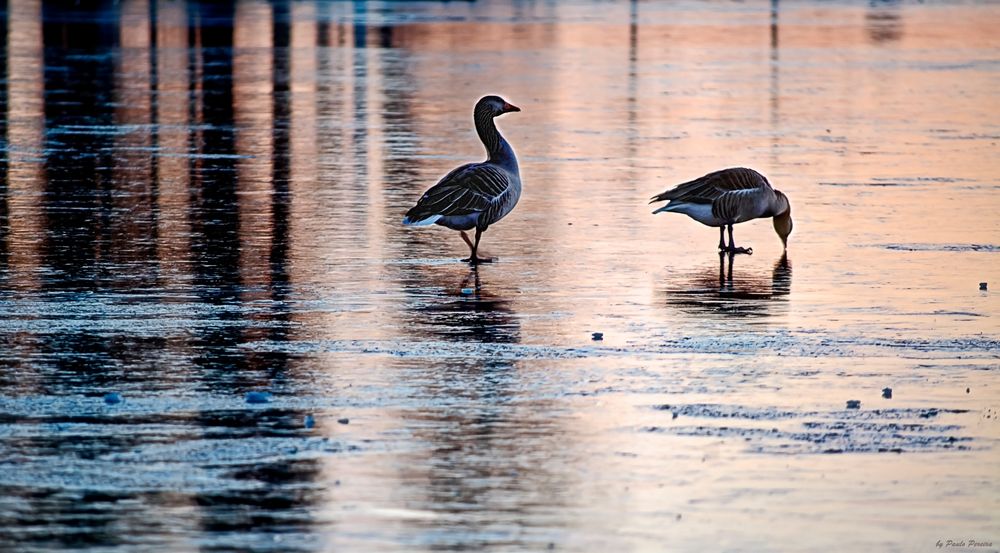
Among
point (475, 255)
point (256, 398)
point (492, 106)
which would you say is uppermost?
point (492, 106)

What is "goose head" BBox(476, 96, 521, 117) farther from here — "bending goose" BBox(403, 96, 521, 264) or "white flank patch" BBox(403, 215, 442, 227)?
"white flank patch" BBox(403, 215, 442, 227)

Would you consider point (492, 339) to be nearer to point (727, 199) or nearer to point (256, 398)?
point (256, 398)

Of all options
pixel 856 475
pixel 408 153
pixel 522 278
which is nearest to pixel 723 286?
A: pixel 522 278

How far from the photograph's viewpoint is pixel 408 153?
21594mm

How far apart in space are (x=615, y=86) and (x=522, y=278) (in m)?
18.6

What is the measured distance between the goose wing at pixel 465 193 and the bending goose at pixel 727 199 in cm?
109

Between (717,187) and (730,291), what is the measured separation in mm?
1578

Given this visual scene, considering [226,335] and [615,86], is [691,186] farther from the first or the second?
[615,86]

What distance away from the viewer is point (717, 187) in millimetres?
14445

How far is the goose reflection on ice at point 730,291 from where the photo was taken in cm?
1237

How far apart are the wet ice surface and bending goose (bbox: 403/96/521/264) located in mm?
382

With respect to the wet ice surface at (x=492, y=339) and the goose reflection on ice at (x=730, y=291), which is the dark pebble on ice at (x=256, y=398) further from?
the goose reflection on ice at (x=730, y=291)
